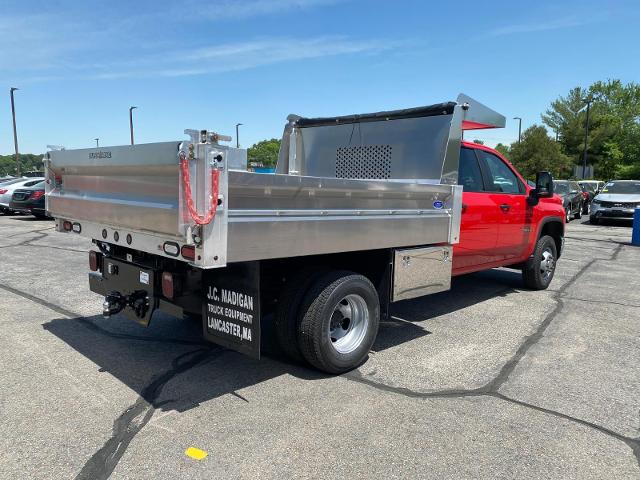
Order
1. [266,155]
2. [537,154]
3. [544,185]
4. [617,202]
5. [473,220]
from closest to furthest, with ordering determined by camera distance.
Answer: [473,220], [544,185], [617,202], [266,155], [537,154]

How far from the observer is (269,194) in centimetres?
329

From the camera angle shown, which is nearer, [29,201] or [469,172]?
[469,172]

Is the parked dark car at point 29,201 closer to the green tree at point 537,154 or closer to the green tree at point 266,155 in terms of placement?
the green tree at point 266,155

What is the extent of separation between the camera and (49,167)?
15.5ft

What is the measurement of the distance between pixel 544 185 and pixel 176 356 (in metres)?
4.98

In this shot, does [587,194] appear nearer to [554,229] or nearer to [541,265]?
[554,229]

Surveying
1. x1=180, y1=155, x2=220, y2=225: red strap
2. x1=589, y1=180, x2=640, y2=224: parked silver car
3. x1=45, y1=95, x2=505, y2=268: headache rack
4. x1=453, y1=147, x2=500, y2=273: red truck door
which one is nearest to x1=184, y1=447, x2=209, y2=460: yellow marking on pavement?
x1=45, y1=95, x2=505, y2=268: headache rack

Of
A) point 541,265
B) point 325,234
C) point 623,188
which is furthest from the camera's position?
point 623,188

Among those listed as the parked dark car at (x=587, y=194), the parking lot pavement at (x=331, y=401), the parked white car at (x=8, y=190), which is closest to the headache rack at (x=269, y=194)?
the parking lot pavement at (x=331, y=401)

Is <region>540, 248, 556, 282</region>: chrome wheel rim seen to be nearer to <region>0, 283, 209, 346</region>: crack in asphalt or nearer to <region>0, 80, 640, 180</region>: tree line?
<region>0, 283, 209, 346</region>: crack in asphalt

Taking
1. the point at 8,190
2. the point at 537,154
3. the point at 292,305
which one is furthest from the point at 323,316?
the point at 537,154

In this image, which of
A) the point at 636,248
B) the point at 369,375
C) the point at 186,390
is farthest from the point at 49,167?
the point at 636,248

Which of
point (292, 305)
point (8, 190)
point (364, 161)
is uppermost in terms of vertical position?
point (364, 161)

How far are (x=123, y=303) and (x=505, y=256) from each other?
15.2 ft
